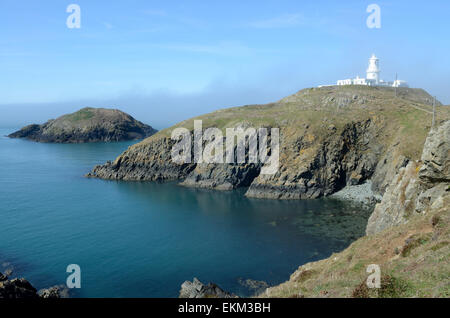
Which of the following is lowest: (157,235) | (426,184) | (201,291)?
(201,291)

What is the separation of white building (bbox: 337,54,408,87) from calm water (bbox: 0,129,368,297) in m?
77.4

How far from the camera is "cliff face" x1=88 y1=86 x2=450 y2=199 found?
8644cm

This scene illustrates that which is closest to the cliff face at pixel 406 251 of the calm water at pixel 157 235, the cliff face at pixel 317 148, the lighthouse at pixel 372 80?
the calm water at pixel 157 235

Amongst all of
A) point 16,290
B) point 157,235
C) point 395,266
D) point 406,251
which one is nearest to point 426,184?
point 406,251

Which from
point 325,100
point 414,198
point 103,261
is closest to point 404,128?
point 325,100

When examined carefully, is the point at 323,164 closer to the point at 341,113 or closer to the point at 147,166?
the point at 341,113

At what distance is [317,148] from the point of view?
303 ft

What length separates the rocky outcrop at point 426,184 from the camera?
109 ft

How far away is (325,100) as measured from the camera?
11662 cm

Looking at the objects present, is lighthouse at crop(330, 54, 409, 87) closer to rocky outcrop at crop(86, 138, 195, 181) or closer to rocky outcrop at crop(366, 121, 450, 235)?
rocky outcrop at crop(86, 138, 195, 181)

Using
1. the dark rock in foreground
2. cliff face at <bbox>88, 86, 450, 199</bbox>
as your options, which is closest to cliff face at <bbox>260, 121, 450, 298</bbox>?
the dark rock in foreground

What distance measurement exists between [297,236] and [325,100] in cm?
6988

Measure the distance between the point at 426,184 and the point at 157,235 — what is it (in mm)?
41103

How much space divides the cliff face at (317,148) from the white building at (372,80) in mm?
14340
